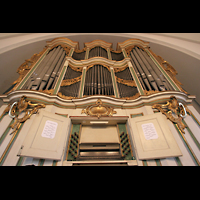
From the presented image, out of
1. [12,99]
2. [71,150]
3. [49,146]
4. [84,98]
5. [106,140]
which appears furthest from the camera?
[84,98]

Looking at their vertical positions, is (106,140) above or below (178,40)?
below

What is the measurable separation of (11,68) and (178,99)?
23.2ft

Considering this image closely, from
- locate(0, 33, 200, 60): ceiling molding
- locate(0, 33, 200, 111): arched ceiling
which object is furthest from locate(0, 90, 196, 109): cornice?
locate(0, 33, 200, 60): ceiling molding

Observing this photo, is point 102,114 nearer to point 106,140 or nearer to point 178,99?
point 106,140

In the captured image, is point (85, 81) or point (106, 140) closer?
point (106, 140)

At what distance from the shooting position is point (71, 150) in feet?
9.20

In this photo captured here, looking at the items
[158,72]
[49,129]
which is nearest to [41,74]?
[49,129]

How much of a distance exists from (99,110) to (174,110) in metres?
1.96

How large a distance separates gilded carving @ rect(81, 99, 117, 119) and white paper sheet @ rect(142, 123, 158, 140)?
2.94 ft

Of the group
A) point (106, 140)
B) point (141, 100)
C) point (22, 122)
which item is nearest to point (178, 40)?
point (141, 100)

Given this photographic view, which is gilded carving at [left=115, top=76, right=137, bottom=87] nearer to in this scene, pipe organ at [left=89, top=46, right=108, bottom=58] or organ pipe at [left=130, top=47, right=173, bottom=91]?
organ pipe at [left=130, top=47, right=173, bottom=91]

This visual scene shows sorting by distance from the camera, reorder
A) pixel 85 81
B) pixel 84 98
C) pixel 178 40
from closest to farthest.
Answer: pixel 84 98 → pixel 85 81 → pixel 178 40

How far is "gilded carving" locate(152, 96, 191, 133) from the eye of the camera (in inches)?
124

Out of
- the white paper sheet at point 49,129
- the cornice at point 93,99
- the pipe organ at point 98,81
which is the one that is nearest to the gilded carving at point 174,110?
the cornice at point 93,99
